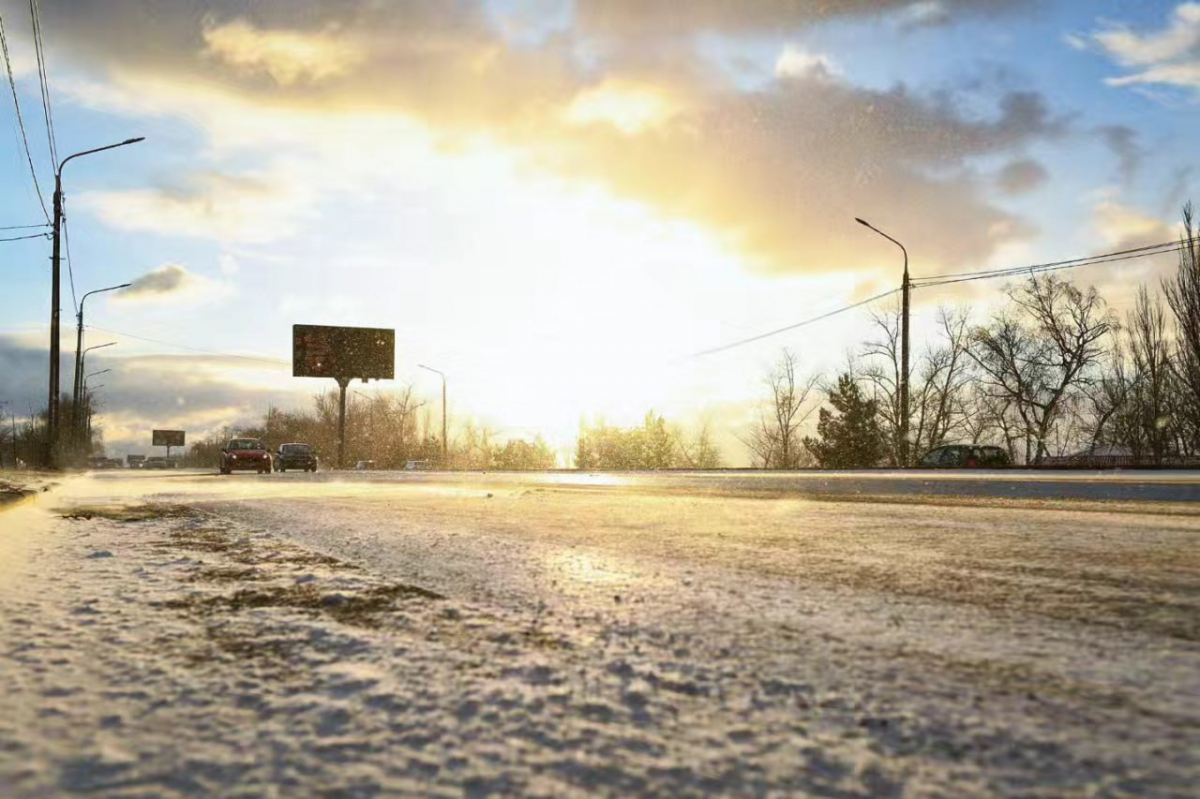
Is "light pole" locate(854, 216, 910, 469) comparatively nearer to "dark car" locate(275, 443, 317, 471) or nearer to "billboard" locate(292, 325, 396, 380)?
"dark car" locate(275, 443, 317, 471)

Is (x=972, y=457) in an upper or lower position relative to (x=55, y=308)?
lower

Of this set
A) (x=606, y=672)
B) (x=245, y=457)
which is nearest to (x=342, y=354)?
(x=245, y=457)

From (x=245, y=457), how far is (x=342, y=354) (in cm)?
2673

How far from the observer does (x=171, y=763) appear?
5.67 ft

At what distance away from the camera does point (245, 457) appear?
35812mm

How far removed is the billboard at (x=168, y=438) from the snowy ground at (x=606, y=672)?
140 metres

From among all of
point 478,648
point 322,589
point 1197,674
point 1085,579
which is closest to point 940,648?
point 1197,674

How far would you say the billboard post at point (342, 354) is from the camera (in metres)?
61.0

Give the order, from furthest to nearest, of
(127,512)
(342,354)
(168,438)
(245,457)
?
(168,438) → (342,354) → (245,457) → (127,512)

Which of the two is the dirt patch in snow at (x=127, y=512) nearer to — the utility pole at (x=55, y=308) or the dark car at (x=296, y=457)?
the utility pole at (x=55, y=308)

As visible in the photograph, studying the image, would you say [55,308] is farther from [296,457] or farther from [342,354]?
[342,354]

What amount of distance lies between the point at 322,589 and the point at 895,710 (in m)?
2.92

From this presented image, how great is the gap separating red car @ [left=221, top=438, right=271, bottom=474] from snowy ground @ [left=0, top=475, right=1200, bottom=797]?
107 feet

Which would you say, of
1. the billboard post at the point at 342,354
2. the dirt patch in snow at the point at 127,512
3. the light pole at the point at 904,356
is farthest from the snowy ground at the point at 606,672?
the billboard post at the point at 342,354
